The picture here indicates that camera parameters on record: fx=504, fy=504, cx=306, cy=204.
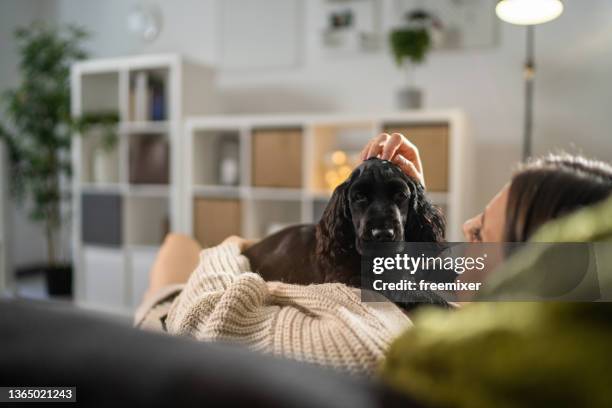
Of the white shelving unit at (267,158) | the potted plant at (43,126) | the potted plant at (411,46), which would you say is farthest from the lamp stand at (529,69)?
the potted plant at (43,126)

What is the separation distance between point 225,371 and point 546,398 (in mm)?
125

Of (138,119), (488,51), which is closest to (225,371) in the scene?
(488,51)

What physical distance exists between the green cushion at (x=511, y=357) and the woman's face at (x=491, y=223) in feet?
0.57

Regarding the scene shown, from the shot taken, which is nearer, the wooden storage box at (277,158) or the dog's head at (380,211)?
the dog's head at (380,211)

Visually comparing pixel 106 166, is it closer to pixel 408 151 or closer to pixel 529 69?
pixel 529 69

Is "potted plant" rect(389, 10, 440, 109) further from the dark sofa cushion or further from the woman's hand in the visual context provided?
the dark sofa cushion

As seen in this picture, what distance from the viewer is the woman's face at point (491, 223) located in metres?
0.42

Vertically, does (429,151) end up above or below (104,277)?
above

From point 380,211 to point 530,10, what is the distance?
25 cm

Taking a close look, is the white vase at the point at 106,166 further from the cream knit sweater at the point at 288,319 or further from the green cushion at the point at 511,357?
the green cushion at the point at 511,357

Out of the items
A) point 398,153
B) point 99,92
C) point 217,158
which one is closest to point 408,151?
point 398,153

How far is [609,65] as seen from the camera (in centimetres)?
63

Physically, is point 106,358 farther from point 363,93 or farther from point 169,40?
point 169,40

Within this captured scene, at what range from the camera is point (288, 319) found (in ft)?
1.51
